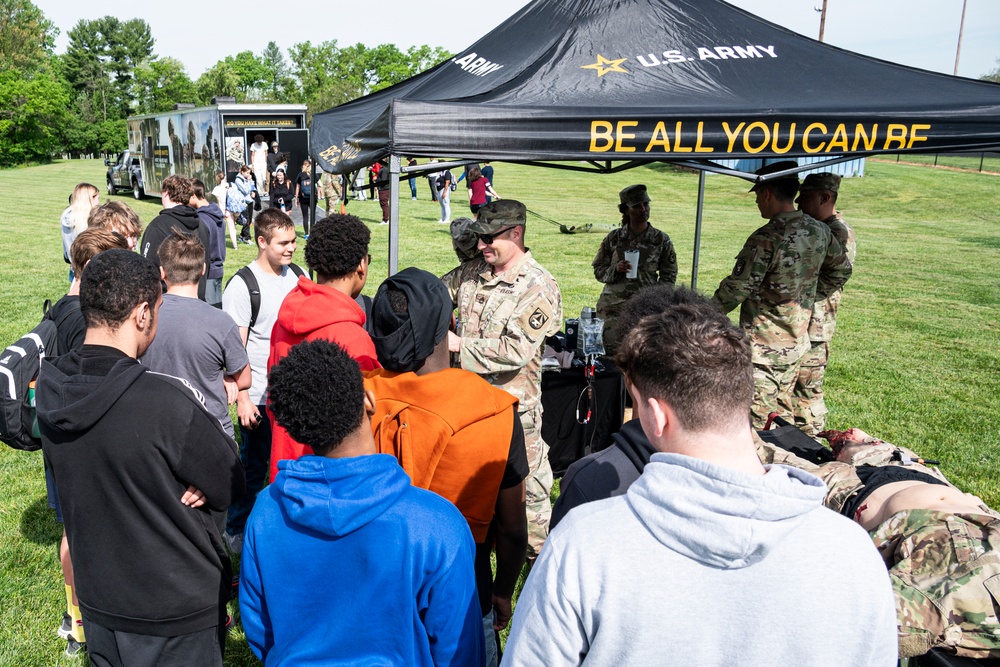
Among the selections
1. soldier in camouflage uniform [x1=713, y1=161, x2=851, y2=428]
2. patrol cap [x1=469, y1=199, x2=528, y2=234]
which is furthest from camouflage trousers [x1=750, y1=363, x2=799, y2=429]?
patrol cap [x1=469, y1=199, x2=528, y2=234]

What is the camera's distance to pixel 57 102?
181 feet

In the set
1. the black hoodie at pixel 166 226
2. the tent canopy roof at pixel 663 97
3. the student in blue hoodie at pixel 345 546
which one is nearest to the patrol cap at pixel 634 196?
the tent canopy roof at pixel 663 97

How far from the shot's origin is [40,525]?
490 cm

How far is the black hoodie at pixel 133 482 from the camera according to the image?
232 cm

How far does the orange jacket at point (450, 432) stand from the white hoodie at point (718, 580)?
1029 mm

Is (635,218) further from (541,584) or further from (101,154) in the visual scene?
(101,154)

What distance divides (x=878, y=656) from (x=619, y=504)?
59 cm

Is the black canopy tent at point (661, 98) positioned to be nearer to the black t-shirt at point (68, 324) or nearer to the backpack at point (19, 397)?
the black t-shirt at point (68, 324)

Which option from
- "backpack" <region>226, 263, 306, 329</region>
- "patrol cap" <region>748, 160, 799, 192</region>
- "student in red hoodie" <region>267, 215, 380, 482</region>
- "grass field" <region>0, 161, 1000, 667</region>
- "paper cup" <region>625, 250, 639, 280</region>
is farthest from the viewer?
"paper cup" <region>625, 250, 639, 280</region>

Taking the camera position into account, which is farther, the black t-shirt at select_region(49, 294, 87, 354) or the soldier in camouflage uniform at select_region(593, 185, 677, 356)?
the soldier in camouflage uniform at select_region(593, 185, 677, 356)

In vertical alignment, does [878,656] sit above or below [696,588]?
below

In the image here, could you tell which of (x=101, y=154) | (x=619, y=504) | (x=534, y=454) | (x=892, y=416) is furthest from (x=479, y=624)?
(x=101, y=154)

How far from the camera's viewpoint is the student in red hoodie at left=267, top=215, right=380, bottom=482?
127 inches

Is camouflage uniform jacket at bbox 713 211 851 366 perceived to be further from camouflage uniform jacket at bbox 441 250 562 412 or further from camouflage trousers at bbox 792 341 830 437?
camouflage uniform jacket at bbox 441 250 562 412
